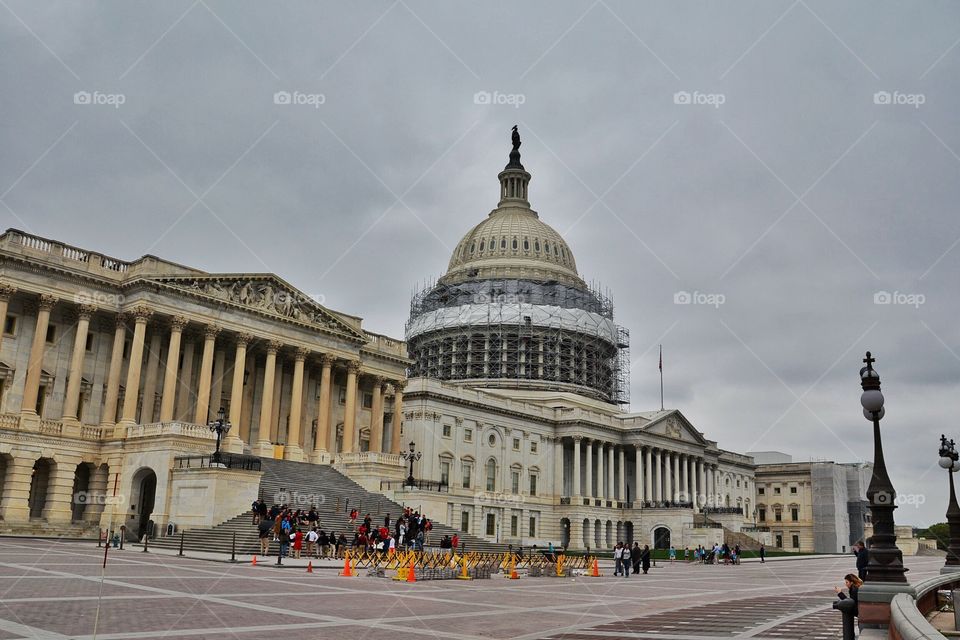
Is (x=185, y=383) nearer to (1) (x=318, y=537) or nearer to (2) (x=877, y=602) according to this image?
(1) (x=318, y=537)

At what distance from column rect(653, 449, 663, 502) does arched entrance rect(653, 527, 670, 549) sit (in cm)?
629

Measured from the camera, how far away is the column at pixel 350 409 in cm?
6612

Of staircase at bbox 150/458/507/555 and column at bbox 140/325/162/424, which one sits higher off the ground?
column at bbox 140/325/162/424

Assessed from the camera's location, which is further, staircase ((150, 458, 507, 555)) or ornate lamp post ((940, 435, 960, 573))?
staircase ((150, 458, 507, 555))

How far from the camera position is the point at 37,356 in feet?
167

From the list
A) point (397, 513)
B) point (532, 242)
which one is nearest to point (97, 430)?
point (397, 513)

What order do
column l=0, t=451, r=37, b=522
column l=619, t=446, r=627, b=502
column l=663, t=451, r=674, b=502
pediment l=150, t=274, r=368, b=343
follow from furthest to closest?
column l=663, t=451, r=674, b=502, column l=619, t=446, r=627, b=502, pediment l=150, t=274, r=368, b=343, column l=0, t=451, r=37, b=522

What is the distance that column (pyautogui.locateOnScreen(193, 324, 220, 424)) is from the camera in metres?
56.8

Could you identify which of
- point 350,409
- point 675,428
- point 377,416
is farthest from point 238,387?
point 675,428

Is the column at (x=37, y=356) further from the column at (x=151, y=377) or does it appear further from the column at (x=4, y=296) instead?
the column at (x=151, y=377)

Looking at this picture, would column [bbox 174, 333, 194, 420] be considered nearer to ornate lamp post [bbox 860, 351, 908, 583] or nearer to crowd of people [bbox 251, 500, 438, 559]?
crowd of people [bbox 251, 500, 438, 559]

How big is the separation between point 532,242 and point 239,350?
220 feet

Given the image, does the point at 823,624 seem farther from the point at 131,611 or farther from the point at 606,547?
the point at 606,547

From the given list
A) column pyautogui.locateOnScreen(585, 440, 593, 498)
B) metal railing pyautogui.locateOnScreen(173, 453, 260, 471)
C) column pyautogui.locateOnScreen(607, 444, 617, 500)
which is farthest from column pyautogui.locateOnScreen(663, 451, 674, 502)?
metal railing pyautogui.locateOnScreen(173, 453, 260, 471)
